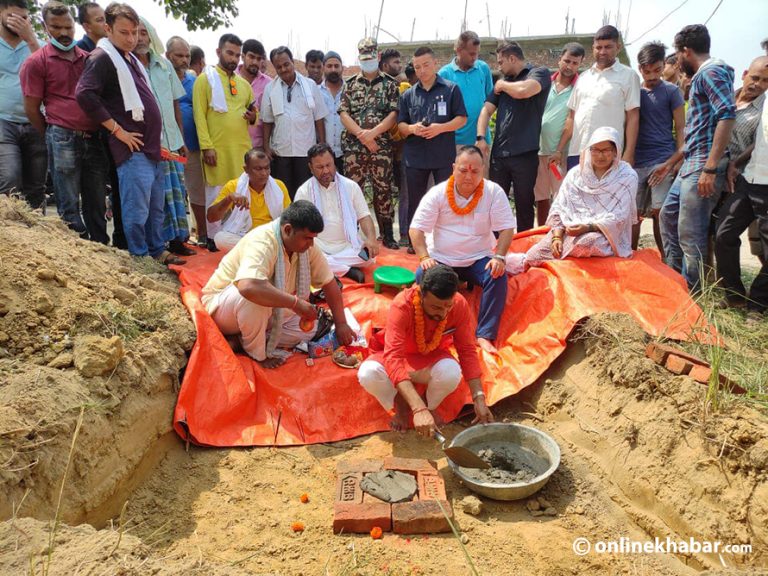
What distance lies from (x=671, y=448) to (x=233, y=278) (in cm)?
296

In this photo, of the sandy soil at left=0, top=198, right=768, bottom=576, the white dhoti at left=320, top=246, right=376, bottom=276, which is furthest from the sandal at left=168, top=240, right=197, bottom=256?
the sandy soil at left=0, top=198, right=768, bottom=576

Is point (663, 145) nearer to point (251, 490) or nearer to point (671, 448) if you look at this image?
point (671, 448)

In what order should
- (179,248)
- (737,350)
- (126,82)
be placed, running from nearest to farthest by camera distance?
(737,350) → (126,82) → (179,248)

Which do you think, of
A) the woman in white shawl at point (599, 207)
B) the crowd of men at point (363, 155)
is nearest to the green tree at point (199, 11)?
the crowd of men at point (363, 155)

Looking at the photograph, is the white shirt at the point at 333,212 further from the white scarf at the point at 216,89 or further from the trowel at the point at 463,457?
the trowel at the point at 463,457

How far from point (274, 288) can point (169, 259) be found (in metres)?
1.85

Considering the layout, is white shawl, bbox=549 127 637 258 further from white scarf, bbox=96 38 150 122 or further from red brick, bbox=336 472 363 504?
white scarf, bbox=96 38 150 122

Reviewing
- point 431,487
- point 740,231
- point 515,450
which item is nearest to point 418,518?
point 431,487

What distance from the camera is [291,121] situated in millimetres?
5762

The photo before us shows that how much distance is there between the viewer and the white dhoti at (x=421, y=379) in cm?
345

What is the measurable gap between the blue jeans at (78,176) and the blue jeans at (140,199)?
27 cm

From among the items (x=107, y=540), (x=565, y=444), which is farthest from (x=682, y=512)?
(x=107, y=540)

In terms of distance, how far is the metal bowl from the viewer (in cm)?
290

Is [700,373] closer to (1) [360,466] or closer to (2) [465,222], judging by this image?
(1) [360,466]
